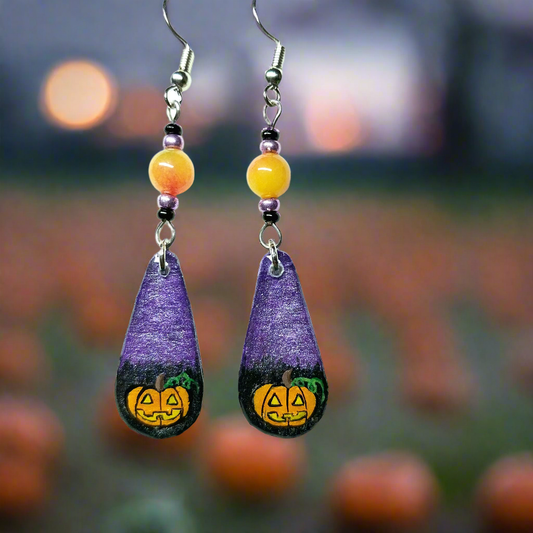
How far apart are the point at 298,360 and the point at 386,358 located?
2.43 ft

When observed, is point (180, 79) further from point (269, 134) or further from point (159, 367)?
point (159, 367)

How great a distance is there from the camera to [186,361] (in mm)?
751

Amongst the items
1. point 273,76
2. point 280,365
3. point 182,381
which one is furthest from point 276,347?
point 273,76

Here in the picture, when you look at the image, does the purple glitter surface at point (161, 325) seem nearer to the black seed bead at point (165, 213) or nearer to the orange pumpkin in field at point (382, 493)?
the black seed bead at point (165, 213)

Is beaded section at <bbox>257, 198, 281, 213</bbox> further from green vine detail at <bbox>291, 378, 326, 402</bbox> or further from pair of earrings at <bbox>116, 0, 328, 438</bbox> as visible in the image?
green vine detail at <bbox>291, 378, 326, 402</bbox>

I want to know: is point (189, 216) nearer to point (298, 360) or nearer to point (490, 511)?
point (298, 360)

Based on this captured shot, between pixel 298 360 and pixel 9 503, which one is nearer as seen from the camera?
pixel 298 360

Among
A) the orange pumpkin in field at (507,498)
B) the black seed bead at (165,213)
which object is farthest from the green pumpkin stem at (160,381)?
the orange pumpkin in field at (507,498)

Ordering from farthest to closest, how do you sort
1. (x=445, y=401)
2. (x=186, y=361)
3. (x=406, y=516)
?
(x=445, y=401) → (x=406, y=516) → (x=186, y=361)

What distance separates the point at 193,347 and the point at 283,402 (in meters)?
0.13

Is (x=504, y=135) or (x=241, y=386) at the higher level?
(x=504, y=135)

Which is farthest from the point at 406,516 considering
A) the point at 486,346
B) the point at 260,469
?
the point at 486,346

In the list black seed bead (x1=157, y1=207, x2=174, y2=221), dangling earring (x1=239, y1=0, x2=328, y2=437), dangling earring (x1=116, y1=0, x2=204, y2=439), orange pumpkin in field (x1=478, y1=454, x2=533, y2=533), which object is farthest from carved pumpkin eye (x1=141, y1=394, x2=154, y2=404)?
orange pumpkin in field (x1=478, y1=454, x2=533, y2=533)

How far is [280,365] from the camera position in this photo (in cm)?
76
